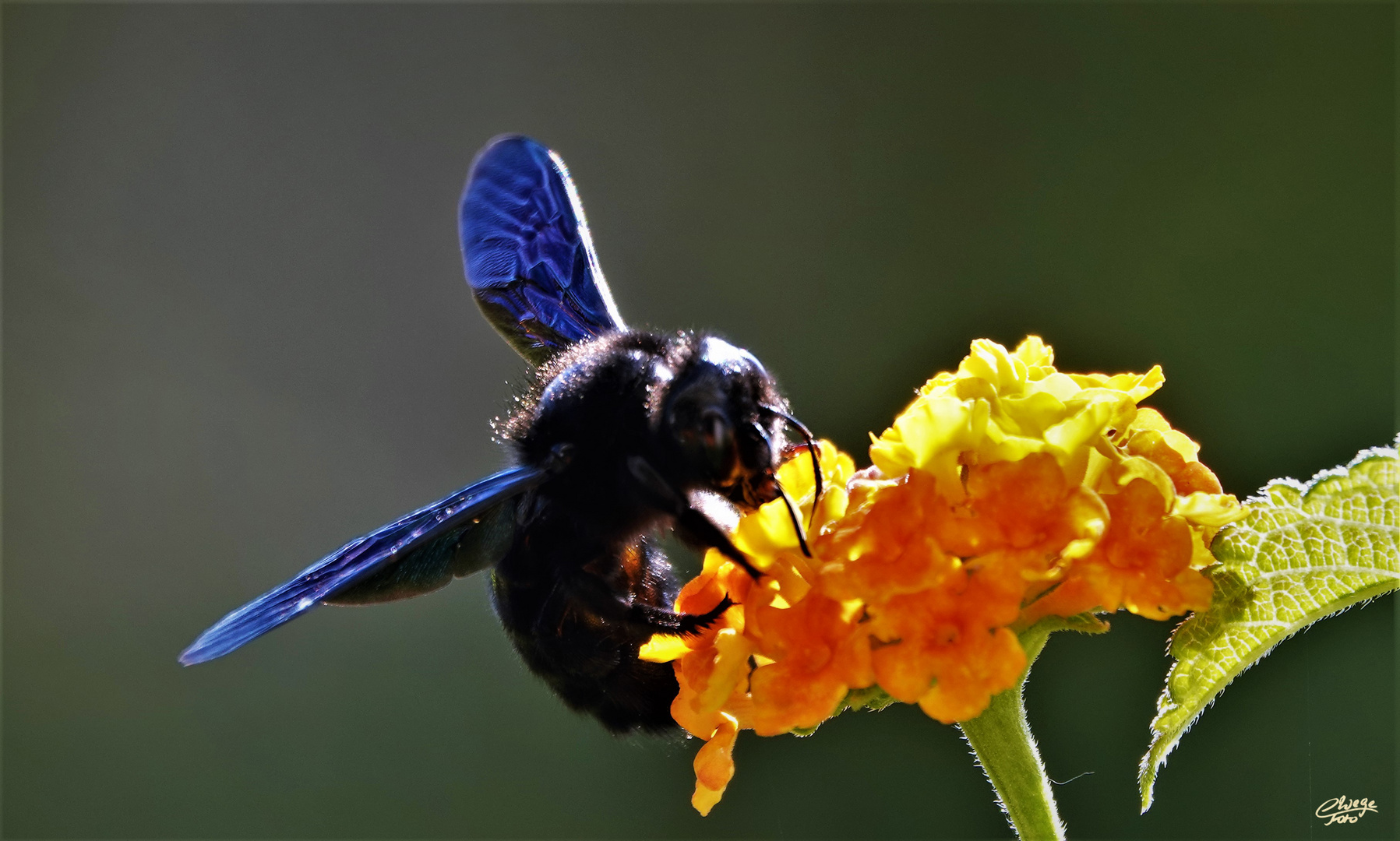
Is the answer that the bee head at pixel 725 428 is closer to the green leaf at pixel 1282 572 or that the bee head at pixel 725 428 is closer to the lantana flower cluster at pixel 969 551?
the lantana flower cluster at pixel 969 551

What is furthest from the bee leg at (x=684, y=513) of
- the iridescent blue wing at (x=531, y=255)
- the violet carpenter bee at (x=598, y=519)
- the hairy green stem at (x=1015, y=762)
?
the iridescent blue wing at (x=531, y=255)

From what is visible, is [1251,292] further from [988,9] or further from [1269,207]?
[988,9]

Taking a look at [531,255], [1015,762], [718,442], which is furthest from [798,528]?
[531,255]

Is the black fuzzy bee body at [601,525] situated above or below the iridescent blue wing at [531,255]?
below

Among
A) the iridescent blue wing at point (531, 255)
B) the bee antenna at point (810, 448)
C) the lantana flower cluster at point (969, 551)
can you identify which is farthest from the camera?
the iridescent blue wing at point (531, 255)

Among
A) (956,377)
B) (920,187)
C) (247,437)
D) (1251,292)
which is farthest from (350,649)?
(956,377)

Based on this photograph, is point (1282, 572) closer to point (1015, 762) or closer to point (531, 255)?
point (1015, 762)

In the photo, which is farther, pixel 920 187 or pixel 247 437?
pixel 247 437

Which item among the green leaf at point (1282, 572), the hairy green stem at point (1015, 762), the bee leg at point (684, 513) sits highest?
the bee leg at point (684, 513)
